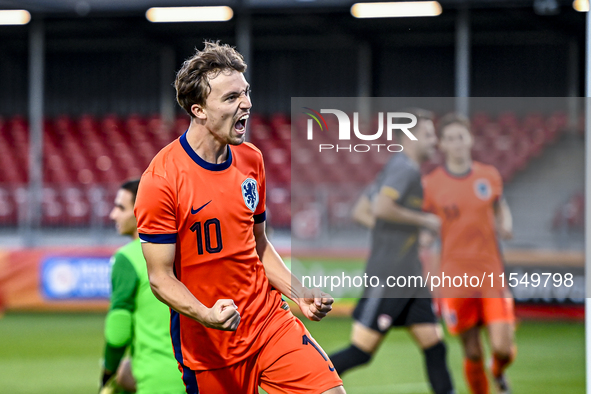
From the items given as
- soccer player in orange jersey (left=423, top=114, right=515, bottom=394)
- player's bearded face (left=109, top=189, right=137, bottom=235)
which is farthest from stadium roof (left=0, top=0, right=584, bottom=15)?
player's bearded face (left=109, top=189, right=137, bottom=235)

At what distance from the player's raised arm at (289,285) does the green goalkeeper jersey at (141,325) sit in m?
0.56

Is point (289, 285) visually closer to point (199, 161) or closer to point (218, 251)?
point (218, 251)

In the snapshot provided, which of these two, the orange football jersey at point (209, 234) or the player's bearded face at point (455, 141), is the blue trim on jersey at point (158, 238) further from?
the player's bearded face at point (455, 141)

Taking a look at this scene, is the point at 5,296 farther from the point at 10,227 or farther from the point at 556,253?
the point at 556,253

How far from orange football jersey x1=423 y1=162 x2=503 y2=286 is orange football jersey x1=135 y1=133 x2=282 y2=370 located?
9.01ft

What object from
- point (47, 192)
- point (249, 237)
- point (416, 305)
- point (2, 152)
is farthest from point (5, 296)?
point (249, 237)

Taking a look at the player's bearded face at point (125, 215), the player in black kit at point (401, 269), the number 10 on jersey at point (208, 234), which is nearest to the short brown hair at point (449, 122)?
the player in black kit at point (401, 269)

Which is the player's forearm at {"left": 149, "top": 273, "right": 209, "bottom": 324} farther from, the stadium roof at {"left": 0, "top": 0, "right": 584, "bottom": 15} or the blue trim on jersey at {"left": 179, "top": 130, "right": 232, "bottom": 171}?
the stadium roof at {"left": 0, "top": 0, "right": 584, "bottom": 15}

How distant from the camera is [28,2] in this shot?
1292cm

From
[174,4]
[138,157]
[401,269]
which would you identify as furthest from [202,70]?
[138,157]

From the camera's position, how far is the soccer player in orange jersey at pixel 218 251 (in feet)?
9.33

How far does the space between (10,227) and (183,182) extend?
10.8m

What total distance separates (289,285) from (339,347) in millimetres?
6023

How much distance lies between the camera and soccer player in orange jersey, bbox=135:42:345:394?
2.84m
